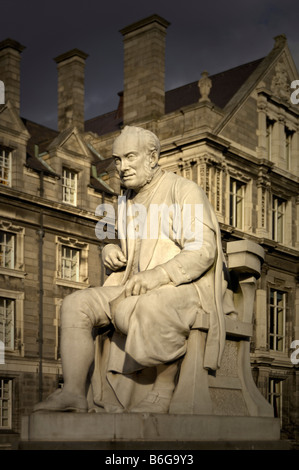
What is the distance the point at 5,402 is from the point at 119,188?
8.51 m

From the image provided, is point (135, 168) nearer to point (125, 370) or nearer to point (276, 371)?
point (125, 370)

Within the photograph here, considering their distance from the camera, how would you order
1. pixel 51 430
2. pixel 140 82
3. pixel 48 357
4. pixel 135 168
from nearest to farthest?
pixel 51 430 < pixel 135 168 < pixel 48 357 < pixel 140 82

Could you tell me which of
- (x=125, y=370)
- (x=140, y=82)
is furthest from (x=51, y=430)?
(x=140, y=82)

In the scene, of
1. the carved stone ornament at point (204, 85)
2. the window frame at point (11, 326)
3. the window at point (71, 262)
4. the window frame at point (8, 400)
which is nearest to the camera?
the window frame at point (8, 400)

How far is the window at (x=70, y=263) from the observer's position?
89.5ft

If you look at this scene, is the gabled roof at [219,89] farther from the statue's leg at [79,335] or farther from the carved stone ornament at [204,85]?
the statue's leg at [79,335]

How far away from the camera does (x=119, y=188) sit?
29766 mm

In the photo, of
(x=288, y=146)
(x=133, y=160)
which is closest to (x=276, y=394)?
(x=288, y=146)

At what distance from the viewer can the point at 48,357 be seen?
25656 millimetres

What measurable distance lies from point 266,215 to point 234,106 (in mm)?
4328

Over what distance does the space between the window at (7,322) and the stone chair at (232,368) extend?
18419 millimetres

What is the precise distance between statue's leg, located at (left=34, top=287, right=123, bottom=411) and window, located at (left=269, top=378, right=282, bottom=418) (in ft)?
92.7

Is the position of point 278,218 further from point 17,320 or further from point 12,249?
point 17,320

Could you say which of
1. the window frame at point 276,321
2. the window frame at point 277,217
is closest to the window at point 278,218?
the window frame at point 277,217
